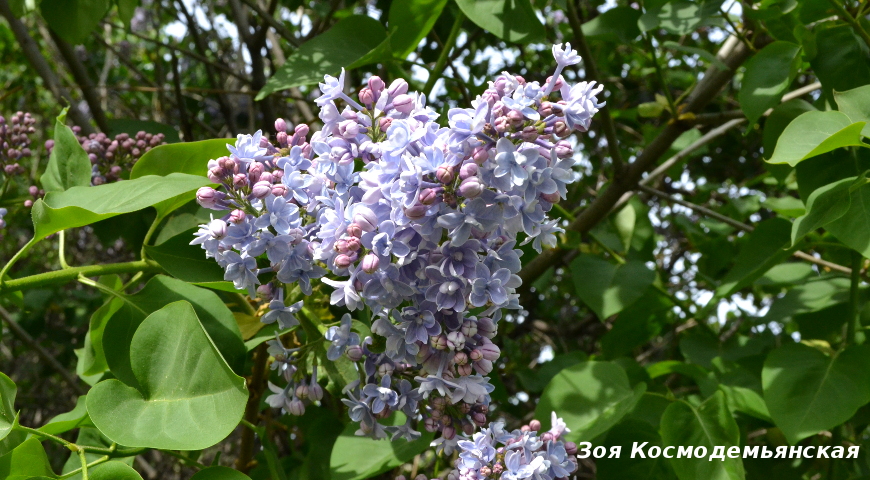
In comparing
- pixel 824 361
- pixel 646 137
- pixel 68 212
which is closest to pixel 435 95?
pixel 646 137

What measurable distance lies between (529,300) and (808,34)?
2.00 m

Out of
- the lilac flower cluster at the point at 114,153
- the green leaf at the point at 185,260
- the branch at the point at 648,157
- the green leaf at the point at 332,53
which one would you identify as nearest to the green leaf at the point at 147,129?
the lilac flower cluster at the point at 114,153

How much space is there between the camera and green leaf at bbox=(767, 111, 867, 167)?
1087 mm

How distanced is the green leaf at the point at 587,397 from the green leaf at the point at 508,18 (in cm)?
72

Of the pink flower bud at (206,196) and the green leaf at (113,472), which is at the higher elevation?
the pink flower bud at (206,196)

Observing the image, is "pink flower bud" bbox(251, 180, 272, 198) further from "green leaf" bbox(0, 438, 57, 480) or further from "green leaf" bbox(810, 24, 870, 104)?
"green leaf" bbox(810, 24, 870, 104)

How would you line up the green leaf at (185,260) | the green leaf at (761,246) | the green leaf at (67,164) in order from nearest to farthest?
the green leaf at (185,260) < the green leaf at (67,164) < the green leaf at (761,246)

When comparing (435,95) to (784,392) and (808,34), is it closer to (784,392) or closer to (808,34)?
(808,34)

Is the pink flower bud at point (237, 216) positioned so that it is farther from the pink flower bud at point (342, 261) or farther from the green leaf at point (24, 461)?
the green leaf at point (24, 461)

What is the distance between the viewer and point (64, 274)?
1.20 metres

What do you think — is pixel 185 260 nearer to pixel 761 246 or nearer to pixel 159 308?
pixel 159 308

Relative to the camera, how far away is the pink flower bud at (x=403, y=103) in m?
1.07

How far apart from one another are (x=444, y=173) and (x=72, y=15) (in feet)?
4.38

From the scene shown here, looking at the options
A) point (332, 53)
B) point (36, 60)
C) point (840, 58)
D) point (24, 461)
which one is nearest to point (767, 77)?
point (840, 58)
